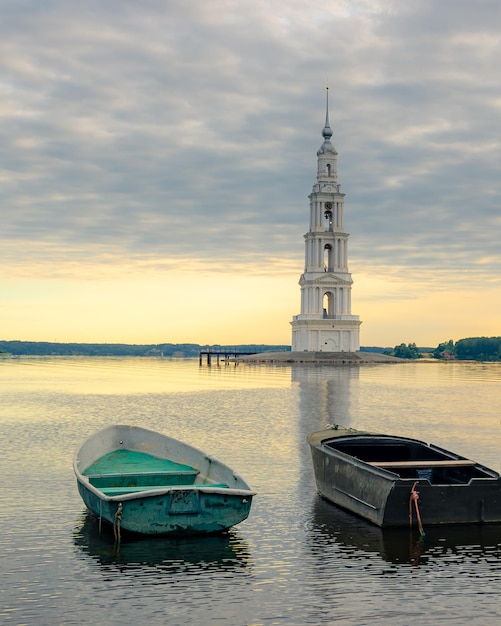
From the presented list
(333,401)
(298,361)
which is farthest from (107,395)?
(298,361)

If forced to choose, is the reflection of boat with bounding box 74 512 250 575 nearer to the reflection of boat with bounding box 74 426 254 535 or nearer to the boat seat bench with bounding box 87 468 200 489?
the reflection of boat with bounding box 74 426 254 535

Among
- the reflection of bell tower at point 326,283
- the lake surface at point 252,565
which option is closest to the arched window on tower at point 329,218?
the reflection of bell tower at point 326,283

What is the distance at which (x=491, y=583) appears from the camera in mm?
15914

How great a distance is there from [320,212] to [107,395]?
314ft

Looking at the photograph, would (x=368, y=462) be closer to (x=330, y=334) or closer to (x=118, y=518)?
(x=118, y=518)

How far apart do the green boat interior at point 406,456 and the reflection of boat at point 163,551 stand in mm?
4964

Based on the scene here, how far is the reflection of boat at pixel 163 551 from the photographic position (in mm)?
16859

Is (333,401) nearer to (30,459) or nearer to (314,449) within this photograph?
(30,459)

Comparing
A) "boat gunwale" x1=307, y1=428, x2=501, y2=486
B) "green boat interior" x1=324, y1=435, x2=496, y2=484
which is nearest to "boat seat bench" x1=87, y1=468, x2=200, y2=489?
"boat gunwale" x1=307, y1=428, x2=501, y2=486

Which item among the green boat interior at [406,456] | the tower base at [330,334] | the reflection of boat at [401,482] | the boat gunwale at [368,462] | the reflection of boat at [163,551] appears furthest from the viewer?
the tower base at [330,334]

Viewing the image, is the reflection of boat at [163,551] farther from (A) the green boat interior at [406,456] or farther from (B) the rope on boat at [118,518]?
(A) the green boat interior at [406,456]

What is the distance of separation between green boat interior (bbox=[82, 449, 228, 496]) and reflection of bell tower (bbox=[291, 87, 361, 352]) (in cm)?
13099

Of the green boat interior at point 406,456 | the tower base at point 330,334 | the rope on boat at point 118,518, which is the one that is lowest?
the rope on boat at point 118,518

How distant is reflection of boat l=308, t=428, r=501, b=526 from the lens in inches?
755
